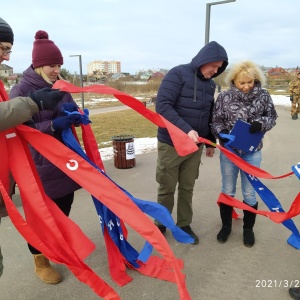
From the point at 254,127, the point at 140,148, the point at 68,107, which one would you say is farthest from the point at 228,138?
the point at 140,148

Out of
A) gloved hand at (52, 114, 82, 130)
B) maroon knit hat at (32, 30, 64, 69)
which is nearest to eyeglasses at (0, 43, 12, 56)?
maroon knit hat at (32, 30, 64, 69)

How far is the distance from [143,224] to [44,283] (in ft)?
4.48

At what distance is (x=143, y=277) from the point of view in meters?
2.96

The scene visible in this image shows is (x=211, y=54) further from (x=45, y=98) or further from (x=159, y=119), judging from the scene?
(x=45, y=98)

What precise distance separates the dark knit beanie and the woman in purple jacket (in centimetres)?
49

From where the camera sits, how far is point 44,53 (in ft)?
8.45

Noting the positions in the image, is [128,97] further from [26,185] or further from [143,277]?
[143,277]

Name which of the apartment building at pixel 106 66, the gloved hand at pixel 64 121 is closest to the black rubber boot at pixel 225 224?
the gloved hand at pixel 64 121

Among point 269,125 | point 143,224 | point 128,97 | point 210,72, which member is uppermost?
point 210,72

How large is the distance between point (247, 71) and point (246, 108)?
1.22ft

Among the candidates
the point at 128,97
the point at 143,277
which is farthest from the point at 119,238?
the point at 128,97

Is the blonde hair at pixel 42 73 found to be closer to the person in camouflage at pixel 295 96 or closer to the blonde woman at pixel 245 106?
the blonde woman at pixel 245 106
